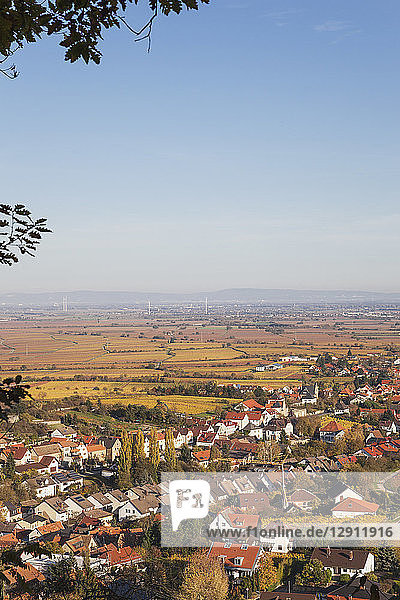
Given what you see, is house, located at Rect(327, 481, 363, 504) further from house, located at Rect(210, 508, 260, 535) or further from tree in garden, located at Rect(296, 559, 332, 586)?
tree in garden, located at Rect(296, 559, 332, 586)

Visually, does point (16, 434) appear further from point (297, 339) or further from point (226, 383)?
point (297, 339)

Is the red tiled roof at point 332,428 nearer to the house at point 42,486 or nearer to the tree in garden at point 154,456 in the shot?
the tree in garden at point 154,456

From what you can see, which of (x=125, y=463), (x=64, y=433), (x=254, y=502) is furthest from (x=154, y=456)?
(x=64, y=433)

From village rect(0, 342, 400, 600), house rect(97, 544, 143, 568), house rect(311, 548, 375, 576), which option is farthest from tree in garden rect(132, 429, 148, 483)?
house rect(311, 548, 375, 576)

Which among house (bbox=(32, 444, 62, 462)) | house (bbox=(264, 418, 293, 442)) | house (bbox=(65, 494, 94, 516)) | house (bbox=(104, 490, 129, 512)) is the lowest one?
house (bbox=(264, 418, 293, 442))

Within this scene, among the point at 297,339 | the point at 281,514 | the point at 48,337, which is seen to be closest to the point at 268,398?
the point at 281,514

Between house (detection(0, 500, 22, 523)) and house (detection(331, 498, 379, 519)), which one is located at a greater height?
house (detection(331, 498, 379, 519))
